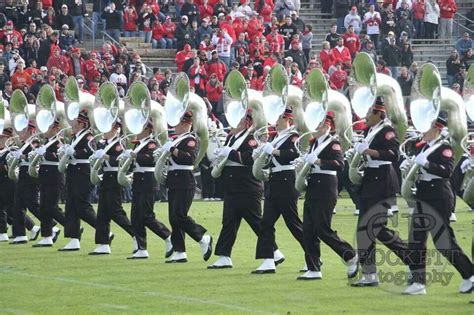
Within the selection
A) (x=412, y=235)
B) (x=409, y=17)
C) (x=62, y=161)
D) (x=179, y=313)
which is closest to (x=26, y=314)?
(x=179, y=313)

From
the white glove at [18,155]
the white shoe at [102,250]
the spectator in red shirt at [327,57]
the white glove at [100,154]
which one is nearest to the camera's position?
the white glove at [100,154]

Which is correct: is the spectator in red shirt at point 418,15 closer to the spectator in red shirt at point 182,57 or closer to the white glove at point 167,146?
the spectator in red shirt at point 182,57

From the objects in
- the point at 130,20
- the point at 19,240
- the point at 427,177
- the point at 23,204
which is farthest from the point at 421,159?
the point at 130,20

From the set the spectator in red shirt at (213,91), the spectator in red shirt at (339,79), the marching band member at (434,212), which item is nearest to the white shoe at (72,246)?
the marching band member at (434,212)

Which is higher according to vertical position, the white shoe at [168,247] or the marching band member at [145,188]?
the marching band member at [145,188]

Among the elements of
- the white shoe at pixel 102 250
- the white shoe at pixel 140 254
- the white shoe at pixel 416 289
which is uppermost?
→ the white shoe at pixel 416 289

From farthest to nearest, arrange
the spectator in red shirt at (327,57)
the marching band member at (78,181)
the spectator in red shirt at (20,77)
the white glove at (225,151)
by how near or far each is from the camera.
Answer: the spectator in red shirt at (327,57) < the spectator in red shirt at (20,77) < the marching band member at (78,181) < the white glove at (225,151)

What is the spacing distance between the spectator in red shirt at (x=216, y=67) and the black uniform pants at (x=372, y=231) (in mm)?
16955

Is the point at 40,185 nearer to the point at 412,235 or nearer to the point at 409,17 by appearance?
the point at 412,235

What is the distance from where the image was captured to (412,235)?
1434 cm

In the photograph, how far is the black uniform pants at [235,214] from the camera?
1686 cm

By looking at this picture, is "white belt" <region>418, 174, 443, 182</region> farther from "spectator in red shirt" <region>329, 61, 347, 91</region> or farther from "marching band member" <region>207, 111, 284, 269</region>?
"spectator in red shirt" <region>329, 61, 347, 91</region>

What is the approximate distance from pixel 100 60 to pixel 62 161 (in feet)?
39.4

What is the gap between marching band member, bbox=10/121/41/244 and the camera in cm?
2052
